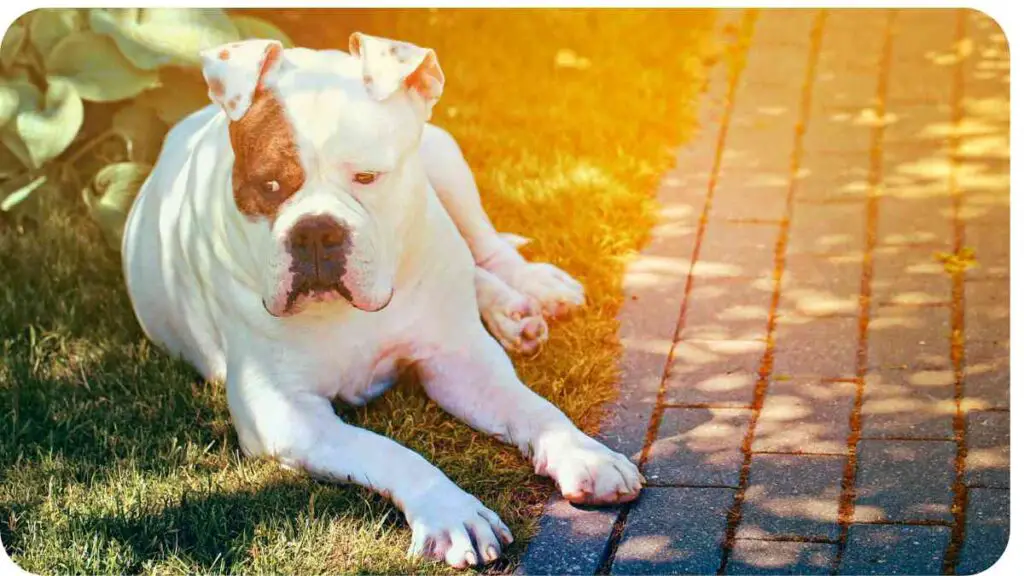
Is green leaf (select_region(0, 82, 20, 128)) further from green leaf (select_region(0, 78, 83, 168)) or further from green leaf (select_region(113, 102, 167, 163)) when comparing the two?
green leaf (select_region(113, 102, 167, 163))

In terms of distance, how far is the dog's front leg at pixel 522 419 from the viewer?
12.3 ft

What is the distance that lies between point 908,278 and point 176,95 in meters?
2.59

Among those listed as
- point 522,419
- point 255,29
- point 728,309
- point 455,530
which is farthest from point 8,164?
point 728,309

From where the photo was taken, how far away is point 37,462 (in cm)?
399

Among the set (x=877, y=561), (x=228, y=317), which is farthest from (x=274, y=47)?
(x=877, y=561)

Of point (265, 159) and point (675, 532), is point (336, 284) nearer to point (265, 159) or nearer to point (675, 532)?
point (265, 159)

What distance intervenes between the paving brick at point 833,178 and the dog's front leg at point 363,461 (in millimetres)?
2220

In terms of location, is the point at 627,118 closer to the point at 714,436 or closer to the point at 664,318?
the point at 664,318

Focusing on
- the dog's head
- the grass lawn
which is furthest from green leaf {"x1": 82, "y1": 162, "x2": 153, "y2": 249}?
the dog's head

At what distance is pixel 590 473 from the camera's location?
147 inches

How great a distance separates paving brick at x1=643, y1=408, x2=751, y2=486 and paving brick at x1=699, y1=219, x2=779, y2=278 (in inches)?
34.5

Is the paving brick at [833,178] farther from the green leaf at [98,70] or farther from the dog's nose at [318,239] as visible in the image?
the green leaf at [98,70]

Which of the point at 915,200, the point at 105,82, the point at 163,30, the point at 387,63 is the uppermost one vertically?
the point at 387,63

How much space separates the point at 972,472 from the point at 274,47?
2160 mm
